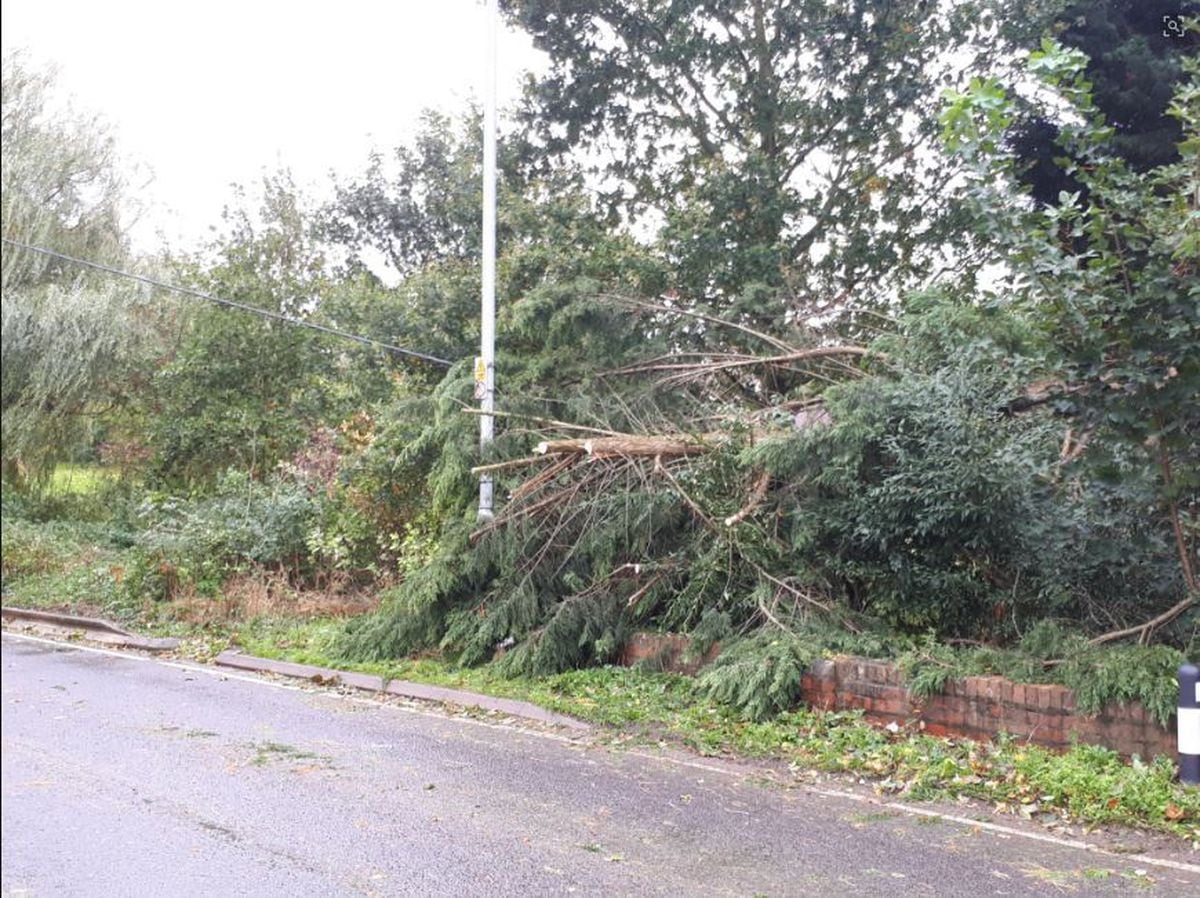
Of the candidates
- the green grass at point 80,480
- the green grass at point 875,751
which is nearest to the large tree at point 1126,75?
the green grass at point 875,751

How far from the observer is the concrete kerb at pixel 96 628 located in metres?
12.0

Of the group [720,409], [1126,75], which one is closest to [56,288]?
[720,409]

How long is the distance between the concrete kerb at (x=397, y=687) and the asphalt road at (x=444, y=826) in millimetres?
618

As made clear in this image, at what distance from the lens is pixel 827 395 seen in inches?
358

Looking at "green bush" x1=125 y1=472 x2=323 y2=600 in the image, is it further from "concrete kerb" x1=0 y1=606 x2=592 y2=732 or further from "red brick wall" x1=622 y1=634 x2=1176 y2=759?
"red brick wall" x1=622 y1=634 x2=1176 y2=759

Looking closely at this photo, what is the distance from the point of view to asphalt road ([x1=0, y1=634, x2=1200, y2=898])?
15.1ft

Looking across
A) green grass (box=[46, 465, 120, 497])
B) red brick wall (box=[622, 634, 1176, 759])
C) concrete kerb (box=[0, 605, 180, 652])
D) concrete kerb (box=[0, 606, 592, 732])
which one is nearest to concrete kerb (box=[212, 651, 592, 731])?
concrete kerb (box=[0, 606, 592, 732])

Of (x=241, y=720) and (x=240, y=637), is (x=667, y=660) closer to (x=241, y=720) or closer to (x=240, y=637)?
(x=241, y=720)

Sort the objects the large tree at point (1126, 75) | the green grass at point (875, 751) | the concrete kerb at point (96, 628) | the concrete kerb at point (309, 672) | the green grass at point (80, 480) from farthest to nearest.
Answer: the large tree at point (1126, 75) < the concrete kerb at point (96, 628) < the green grass at point (80, 480) < the concrete kerb at point (309, 672) < the green grass at point (875, 751)

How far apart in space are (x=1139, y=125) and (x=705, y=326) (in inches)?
242

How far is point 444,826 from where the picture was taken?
17.9 feet

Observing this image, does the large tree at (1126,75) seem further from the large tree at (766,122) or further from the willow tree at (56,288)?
the willow tree at (56,288)

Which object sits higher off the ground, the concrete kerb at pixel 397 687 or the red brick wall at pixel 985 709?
the red brick wall at pixel 985 709

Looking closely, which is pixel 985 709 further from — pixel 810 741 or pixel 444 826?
pixel 444 826
